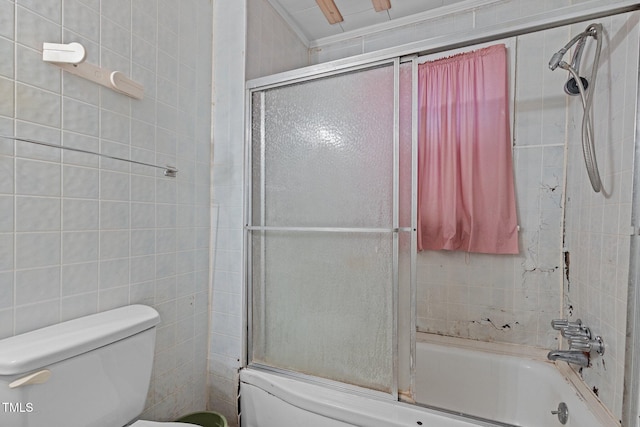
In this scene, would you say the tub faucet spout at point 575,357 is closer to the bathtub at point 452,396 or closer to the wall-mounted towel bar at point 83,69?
the bathtub at point 452,396

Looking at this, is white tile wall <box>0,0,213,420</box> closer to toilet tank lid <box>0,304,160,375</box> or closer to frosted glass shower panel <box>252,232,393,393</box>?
toilet tank lid <box>0,304,160,375</box>

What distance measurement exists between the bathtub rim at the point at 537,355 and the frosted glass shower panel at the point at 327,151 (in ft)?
3.35

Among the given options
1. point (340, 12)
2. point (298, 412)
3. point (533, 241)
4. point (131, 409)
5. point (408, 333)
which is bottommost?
point (298, 412)

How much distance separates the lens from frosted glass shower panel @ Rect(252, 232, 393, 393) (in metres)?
1.14

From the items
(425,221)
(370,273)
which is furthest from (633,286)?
(425,221)

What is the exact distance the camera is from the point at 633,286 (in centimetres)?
90

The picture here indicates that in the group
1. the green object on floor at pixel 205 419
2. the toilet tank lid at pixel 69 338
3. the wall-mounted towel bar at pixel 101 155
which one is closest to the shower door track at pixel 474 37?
the wall-mounted towel bar at pixel 101 155

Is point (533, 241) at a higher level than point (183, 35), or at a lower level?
lower

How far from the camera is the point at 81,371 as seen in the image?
0.81 m

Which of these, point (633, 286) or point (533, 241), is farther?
point (533, 241)

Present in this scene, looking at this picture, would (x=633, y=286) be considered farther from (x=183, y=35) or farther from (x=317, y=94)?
(x=183, y=35)

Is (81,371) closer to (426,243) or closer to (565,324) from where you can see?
(426,243)

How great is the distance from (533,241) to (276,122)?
149cm

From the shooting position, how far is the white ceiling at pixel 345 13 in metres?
1.75
